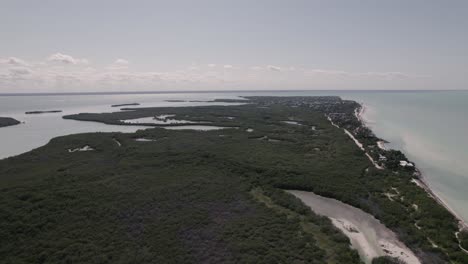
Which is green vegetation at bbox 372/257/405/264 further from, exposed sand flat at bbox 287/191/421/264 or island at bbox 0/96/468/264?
exposed sand flat at bbox 287/191/421/264

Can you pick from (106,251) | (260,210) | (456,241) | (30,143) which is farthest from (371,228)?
(30,143)

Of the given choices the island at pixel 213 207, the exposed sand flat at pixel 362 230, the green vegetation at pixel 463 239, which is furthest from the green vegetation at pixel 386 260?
the green vegetation at pixel 463 239

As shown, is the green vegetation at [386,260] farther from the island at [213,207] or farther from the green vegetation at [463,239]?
the green vegetation at [463,239]

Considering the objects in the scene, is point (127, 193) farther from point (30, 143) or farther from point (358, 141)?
point (358, 141)

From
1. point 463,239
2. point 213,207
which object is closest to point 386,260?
point 463,239

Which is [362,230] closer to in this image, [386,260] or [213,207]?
[386,260]
